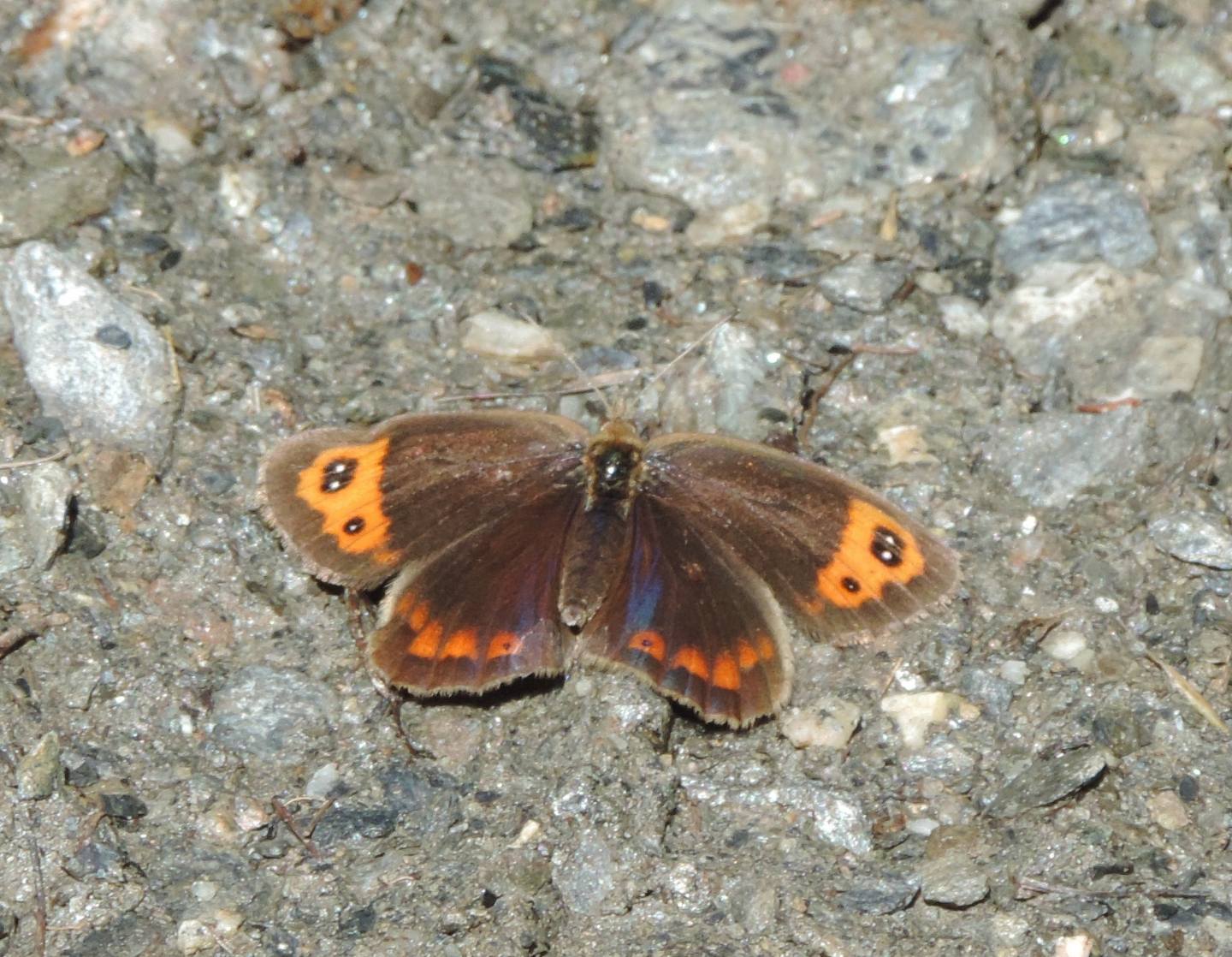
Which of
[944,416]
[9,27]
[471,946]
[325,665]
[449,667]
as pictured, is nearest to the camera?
[471,946]

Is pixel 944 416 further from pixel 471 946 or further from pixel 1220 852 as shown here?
pixel 471 946

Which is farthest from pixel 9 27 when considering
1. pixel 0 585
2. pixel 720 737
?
pixel 720 737

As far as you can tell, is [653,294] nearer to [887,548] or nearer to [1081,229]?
[887,548]

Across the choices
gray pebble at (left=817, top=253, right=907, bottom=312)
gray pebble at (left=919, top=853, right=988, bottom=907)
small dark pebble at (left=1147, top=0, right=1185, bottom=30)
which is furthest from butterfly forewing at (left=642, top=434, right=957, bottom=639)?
small dark pebble at (left=1147, top=0, right=1185, bottom=30)

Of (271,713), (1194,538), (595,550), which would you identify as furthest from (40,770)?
(1194,538)

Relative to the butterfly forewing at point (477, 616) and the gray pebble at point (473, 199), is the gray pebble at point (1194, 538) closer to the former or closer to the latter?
the butterfly forewing at point (477, 616)

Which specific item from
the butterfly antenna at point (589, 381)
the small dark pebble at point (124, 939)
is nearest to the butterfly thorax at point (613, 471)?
the butterfly antenna at point (589, 381)
